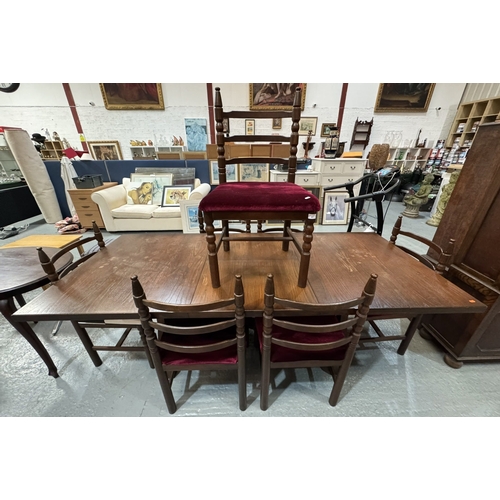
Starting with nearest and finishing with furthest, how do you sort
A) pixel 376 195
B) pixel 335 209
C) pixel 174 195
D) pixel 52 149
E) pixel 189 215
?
pixel 376 195, pixel 189 215, pixel 174 195, pixel 335 209, pixel 52 149

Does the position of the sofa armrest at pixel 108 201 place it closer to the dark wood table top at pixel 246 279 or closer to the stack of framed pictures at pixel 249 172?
the stack of framed pictures at pixel 249 172

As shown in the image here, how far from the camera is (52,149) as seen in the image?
5.56m

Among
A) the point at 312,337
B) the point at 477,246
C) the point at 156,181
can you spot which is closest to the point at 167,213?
the point at 156,181

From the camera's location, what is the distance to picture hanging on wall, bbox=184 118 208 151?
5.41 meters

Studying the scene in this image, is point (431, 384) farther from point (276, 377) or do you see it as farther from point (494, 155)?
point (494, 155)

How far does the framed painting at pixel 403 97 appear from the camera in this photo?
5.08 m

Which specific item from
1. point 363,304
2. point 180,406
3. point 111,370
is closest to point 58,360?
point 111,370

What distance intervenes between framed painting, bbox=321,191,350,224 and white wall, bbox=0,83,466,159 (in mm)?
Result: 2492

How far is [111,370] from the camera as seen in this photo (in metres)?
1.45

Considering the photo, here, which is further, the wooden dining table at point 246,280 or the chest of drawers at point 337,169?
the chest of drawers at point 337,169

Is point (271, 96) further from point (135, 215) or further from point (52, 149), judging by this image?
point (52, 149)

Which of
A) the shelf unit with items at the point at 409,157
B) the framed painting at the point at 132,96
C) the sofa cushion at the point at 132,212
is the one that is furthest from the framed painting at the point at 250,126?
the shelf unit with items at the point at 409,157

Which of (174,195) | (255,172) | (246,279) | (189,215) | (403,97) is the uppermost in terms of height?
(403,97)

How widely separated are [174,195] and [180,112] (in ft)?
10.1
